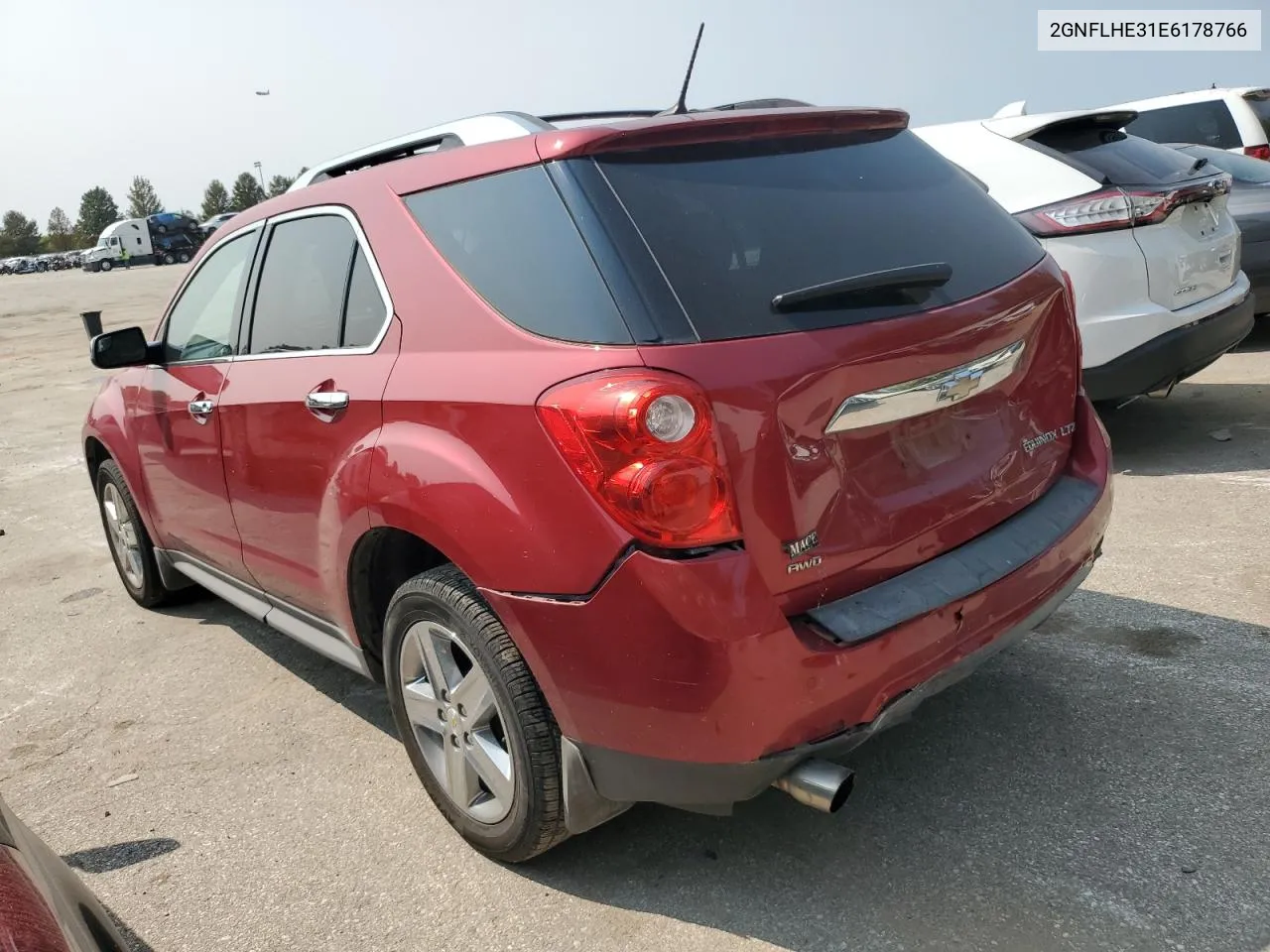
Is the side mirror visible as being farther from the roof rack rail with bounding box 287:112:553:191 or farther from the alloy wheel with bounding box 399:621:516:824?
the alloy wheel with bounding box 399:621:516:824

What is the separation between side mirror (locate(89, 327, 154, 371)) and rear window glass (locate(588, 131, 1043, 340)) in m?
2.54

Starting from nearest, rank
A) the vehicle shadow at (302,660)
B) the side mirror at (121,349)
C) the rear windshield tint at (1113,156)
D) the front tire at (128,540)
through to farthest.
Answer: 1. the vehicle shadow at (302,660)
2. the side mirror at (121,349)
3. the front tire at (128,540)
4. the rear windshield tint at (1113,156)

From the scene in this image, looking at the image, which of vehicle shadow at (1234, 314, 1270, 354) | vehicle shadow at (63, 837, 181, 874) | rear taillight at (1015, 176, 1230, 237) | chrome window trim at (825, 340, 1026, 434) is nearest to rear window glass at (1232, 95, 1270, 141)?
vehicle shadow at (1234, 314, 1270, 354)

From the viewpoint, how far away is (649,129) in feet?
7.79

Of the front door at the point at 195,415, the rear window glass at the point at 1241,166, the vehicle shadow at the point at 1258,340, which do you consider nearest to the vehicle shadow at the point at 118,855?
the front door at the point at 195,415

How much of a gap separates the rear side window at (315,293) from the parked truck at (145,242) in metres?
67.8

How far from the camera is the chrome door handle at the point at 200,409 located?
361 cm

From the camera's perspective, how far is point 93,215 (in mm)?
106750

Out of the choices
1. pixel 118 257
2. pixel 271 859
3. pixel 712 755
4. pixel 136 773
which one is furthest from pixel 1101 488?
pixel 118 257

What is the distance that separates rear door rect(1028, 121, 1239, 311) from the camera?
515 centimetres

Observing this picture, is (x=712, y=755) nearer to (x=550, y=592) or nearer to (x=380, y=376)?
(x=550, y=592)

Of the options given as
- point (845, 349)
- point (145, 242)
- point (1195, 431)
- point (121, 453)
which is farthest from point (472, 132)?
point (145, 242)

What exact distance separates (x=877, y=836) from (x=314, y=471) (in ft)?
5.96

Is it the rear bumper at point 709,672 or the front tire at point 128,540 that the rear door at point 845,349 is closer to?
the rear bumper at point 709,672
